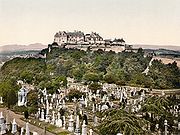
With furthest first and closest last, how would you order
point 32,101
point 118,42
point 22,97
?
point 118,42, point 32,101, point 22,97

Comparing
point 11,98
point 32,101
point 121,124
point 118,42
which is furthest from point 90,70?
point 121,124

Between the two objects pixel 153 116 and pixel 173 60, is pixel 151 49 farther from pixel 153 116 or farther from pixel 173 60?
pixel 153 116

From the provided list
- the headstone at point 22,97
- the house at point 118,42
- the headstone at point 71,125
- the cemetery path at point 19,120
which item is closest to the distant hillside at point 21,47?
the headstone at point 22,97

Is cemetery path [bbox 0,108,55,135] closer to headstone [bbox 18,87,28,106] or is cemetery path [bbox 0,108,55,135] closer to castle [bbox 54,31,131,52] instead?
headstone [bbox 18,87,28,106]

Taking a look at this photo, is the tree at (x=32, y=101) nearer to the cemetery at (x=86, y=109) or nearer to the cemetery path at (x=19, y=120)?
the cemetery at (x=86, y=109)

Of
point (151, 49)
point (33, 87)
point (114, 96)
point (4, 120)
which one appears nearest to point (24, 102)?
point (33, 87)

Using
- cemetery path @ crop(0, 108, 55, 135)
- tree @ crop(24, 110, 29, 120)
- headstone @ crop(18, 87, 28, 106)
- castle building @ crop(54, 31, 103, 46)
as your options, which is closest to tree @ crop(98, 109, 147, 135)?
cemetery path @ crop(0, 108, 55, 135)

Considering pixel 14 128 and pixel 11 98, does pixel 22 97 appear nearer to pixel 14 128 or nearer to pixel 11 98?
pixel 11 98

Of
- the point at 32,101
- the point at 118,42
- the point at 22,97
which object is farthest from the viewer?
the point at 118,42

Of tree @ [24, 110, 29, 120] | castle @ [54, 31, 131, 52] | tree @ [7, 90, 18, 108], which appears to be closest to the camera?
tree @ [24, 110, 29, 120]
